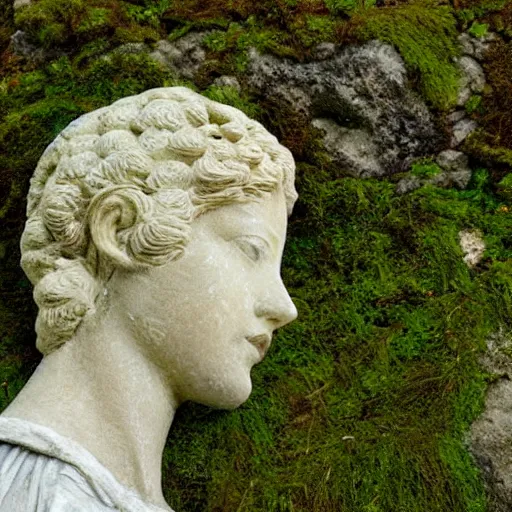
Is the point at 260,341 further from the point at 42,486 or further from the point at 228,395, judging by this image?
the point at 42,486

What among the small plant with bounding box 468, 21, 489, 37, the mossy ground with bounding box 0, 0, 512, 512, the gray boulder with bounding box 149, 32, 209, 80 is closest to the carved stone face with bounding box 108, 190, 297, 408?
the mossy ground with bounding box 0, 0, 512, 512

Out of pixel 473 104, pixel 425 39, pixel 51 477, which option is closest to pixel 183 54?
pixel 425 39

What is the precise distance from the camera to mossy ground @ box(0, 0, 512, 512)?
4121 mm

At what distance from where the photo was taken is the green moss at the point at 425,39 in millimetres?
5027

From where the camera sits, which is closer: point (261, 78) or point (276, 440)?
point (276, 440)

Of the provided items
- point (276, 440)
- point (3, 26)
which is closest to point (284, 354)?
point (276, 440)

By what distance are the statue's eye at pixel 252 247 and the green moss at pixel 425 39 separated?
5.70 feet

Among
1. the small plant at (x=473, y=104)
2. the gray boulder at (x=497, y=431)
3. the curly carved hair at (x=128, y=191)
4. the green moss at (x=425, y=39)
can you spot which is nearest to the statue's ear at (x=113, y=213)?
the curly carved hair at (x=128, y=191)

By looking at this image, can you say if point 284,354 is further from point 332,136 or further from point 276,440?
point 332,136

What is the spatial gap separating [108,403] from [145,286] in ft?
1.49

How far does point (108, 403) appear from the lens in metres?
3.47

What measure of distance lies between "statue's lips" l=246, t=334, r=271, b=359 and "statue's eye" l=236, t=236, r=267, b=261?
1.02ft

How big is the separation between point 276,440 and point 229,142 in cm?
136

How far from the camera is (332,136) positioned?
505 centimetres
